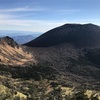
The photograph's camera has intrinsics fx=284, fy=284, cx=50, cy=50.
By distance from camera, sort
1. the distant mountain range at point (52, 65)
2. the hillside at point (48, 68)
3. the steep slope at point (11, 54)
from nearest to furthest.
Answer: the hillside at point (48, 68)
the distant mountain range at point (52, 65)
the steep slope at point (11, 54)

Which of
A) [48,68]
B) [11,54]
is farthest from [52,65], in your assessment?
[11,54]

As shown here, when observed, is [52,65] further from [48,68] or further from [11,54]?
[11,54]

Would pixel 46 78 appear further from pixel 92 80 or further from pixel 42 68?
pixel 92 80

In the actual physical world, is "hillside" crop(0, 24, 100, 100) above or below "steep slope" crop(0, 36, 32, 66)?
below

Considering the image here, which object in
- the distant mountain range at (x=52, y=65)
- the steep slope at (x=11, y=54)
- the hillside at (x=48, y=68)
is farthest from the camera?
the steep slope at (x=11, y=54)

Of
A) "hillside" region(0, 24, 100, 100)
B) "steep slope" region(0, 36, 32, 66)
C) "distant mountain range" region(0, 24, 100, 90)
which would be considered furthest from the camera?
"steep slope" region(0, 36, 32, 66)

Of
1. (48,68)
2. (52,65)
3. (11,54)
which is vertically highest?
(11,54)

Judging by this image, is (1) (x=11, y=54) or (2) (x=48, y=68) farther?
(1) (x=11, y=54)

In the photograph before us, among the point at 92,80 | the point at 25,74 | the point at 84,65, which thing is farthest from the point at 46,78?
the point at 84,65
